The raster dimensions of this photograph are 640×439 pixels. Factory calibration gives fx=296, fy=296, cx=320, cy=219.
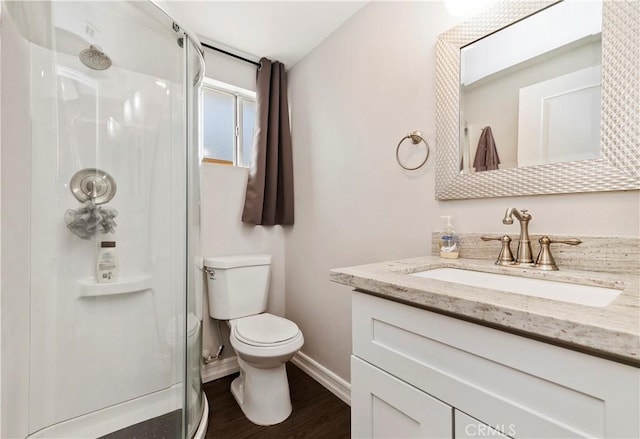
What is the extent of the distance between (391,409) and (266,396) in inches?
38.0

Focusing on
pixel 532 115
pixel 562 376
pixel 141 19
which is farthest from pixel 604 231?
pixel 141 19

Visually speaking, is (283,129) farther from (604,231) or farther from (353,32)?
(604,231)

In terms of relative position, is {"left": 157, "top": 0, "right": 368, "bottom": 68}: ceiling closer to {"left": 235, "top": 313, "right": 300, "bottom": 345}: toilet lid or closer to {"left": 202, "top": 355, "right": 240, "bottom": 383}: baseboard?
{"left": 235, "top": 313, "right": 300, "bottom": 345}: toilet lid

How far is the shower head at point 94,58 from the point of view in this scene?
4.08ft

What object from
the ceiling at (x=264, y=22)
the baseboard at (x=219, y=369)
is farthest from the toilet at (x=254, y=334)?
the ceiling at (x=264, y=22)

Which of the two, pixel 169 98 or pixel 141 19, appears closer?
pixel 141 19

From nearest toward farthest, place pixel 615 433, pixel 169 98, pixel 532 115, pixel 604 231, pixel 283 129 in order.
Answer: pixel 615 433, pixel 604 231, pixel 532 115, pixel 169 98, pixel 283 129

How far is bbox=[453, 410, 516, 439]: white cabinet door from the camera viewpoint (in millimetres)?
543

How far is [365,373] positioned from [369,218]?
34.6 inches

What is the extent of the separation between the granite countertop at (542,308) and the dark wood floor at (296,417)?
100 centimetres

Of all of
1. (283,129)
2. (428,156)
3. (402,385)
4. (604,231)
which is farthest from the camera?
(283,129)

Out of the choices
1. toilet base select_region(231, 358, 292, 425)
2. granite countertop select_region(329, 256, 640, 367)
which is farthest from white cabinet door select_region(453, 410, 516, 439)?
toilet base select_region(231, 358, 292, 425)

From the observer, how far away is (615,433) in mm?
425

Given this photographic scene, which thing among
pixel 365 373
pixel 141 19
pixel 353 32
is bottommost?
pixel 365 373
